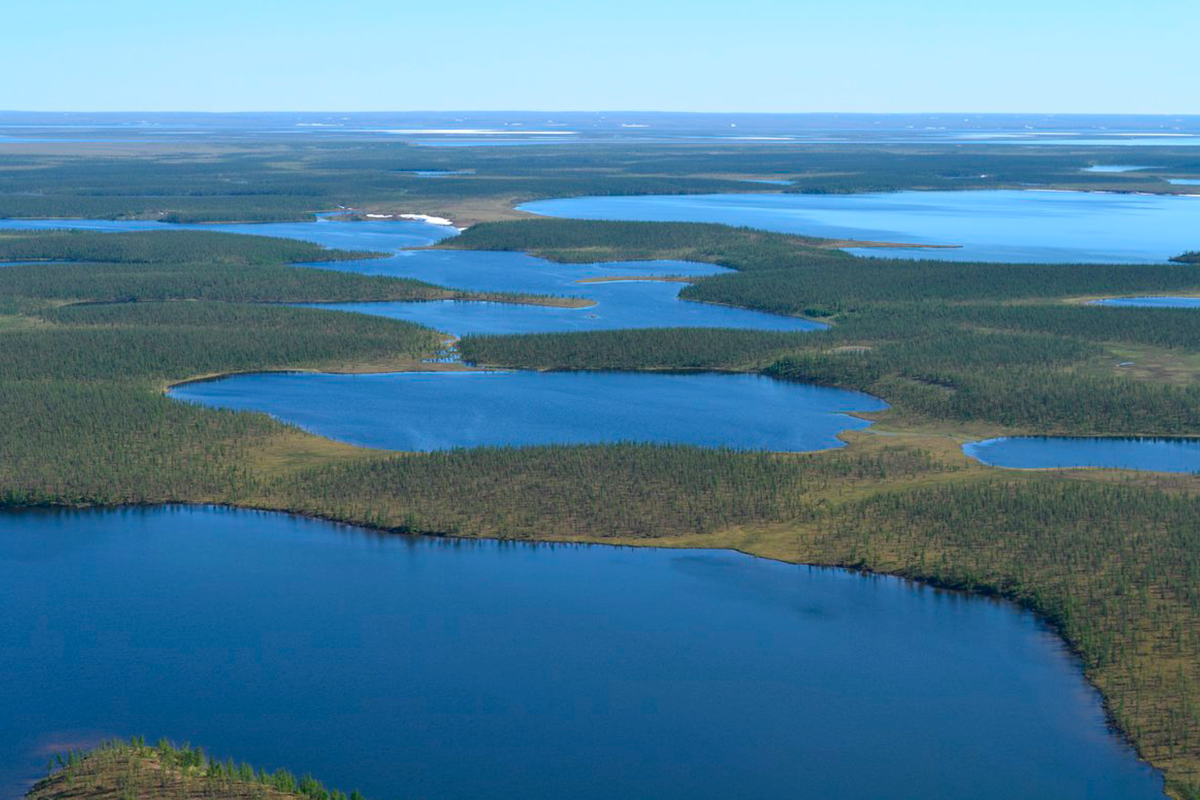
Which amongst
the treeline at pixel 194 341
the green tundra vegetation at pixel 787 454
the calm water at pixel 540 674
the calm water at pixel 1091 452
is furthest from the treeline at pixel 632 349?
the calm water at pixel 540 674

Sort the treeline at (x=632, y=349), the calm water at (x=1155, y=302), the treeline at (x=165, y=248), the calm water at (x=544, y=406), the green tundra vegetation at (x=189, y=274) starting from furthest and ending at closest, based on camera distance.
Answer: the treeline at (x=165, y=248) < the green tundra vegetation at (x=189, y=274) < the calm water at (x=1155, y=302) < the treeline at (x=632, y=349) < the calm water at (x=544, y=406)

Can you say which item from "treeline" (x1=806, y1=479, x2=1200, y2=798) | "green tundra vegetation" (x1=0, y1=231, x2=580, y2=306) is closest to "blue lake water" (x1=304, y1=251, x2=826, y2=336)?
"green tundra vegetation" (x1=0, y1=231, x2=580, y2=306)

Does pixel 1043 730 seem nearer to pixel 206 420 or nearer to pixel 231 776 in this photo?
A: pixel 231 776

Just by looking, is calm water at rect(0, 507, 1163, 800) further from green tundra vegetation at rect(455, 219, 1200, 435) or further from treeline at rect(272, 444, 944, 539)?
green tundra vegetation at rect(455, 219, 1200, 435)

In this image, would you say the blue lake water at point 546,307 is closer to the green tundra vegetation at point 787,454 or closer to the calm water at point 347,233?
the green tundra vegetation at point 787,454

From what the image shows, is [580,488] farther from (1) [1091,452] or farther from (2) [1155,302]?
(2) [1155,302]

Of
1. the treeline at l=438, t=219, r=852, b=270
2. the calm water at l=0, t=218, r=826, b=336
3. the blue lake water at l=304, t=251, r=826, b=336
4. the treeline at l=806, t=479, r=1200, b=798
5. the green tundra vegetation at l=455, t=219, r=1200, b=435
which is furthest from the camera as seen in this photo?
the treeline at l=438, t=219, r=852, b=270

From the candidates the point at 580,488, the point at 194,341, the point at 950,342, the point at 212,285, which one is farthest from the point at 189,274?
the point at 580,488
